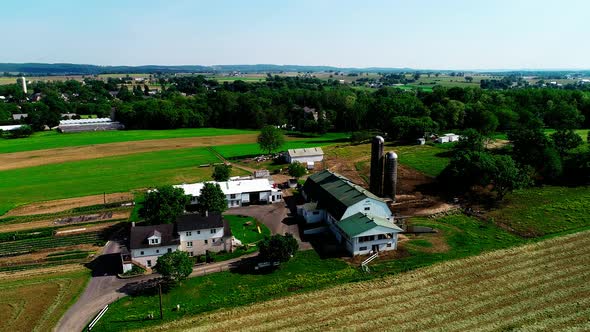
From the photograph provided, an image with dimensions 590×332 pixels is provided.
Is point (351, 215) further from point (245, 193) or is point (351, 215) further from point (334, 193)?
point (245, 193)

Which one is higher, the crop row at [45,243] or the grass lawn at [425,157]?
the grass lawn at [425,157]

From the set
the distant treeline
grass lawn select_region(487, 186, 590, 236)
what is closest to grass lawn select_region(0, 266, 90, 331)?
grass lawn select_region(487, 186, 590, 236)

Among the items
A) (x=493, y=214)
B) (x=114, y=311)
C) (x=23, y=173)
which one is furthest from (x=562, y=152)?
(x=23, y=173)

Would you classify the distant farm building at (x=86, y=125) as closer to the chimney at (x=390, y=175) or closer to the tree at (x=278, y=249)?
the chimney at (x=390, y=175)

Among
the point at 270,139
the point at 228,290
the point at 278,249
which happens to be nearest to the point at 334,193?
the point at 278,249

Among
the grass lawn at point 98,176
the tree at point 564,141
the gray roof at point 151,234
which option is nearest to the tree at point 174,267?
the gray roof at point 151,234

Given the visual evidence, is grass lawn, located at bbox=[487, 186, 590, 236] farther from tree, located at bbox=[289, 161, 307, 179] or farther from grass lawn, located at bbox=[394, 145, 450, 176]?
tree, located at bbox=[289, 161, 307, 179]
